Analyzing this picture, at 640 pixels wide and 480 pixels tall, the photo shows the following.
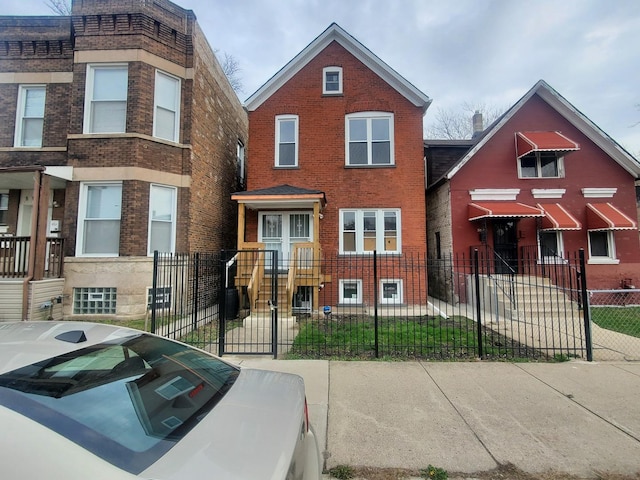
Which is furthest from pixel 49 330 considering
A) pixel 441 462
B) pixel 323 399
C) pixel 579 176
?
pixel 579 176

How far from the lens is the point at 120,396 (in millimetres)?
1754

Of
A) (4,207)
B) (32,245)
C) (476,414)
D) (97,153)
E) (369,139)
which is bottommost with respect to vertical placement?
(476,414)

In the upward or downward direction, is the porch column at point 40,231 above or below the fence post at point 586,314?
above

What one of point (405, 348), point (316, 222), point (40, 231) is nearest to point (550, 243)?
point (316, 222)

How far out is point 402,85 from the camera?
12211 mm

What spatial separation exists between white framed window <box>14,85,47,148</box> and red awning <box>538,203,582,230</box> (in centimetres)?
1739

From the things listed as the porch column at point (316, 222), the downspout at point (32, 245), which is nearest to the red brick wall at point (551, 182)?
the porch column at point (316, 222)

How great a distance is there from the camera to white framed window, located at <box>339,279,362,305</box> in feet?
38.2

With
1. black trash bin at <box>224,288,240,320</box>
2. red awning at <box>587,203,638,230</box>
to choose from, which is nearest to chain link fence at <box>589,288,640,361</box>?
red awning at <box>587,203,638,230</box>

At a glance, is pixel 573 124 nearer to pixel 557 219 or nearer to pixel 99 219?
pixel 557 219

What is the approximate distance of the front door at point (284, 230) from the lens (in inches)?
466

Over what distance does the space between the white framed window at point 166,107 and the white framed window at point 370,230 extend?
6392mm

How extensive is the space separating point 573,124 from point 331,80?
379 inches

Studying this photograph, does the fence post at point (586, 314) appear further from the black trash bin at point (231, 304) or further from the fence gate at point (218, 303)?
the black trash bin at point (231, 304)
